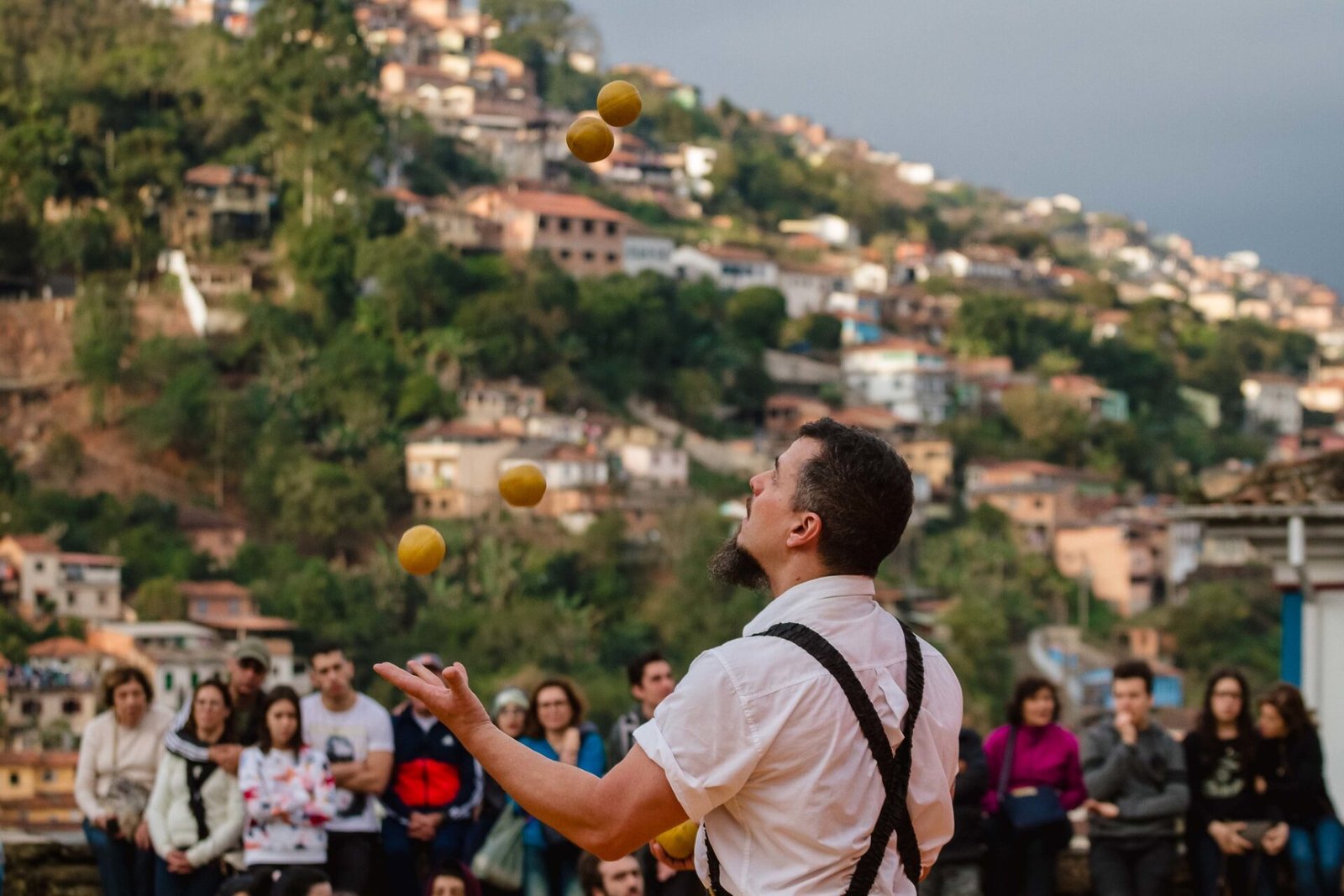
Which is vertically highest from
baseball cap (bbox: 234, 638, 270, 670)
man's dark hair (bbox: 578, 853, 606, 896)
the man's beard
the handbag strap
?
the man's beard

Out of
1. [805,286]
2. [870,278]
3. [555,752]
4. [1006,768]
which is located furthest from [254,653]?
[870,278]

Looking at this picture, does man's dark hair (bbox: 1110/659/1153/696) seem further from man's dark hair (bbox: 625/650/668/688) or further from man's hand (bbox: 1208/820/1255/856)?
man's dark hair (bbox: 625/650/668/688)

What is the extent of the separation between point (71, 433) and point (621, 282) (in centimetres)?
1748

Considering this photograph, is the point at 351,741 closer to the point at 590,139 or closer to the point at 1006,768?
the point at 1006,768

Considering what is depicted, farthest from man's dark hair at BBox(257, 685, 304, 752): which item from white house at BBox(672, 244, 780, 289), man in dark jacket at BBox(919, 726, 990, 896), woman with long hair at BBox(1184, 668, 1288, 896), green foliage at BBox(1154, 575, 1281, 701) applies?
white house at BBox(672, 244, 780, 289)

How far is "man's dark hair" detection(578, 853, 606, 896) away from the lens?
636 cm

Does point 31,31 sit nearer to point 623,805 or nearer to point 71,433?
point 71,433

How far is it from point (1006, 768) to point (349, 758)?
7.23 feet

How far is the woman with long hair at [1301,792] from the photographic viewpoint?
22.6 ft

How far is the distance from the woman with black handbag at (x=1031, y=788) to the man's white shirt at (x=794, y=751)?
4.00 meters

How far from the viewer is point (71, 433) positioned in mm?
53438

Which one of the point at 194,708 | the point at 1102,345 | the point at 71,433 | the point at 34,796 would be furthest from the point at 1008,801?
the point at 1102,345

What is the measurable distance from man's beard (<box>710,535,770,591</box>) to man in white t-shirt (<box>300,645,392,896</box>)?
3.65 metres

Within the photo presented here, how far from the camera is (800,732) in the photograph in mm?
2865
